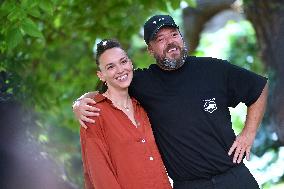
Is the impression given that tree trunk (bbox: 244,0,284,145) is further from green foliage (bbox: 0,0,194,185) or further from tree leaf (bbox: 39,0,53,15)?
tree leaf (bbox: 39,0,53,15)

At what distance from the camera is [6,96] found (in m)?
5.75

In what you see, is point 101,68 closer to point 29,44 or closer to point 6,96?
point 6,96

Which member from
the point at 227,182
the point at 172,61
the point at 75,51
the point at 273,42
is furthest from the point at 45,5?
the point at 75,51

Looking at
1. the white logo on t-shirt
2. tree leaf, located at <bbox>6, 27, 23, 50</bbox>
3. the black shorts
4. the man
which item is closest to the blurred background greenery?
tree leaf, located at <bbox>6, 27, 23, 50</bbox>

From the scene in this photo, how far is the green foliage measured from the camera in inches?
194

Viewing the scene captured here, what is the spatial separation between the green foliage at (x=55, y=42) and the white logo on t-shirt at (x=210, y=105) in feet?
5.01

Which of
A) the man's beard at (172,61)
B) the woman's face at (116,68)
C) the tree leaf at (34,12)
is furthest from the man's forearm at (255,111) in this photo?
the tree leaf at (34,12)

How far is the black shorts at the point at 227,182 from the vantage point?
397 cm

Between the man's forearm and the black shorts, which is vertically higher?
the man's forearm

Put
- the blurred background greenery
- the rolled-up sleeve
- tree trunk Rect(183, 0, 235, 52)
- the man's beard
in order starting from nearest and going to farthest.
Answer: the rolled-up sleeve
the man's beard
the blurred background greenery
tree trunk Rect(183, 0, 235, 52)

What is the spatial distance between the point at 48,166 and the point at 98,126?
88.3 inches

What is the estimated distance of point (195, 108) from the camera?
4000mm

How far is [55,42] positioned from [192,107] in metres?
4.64

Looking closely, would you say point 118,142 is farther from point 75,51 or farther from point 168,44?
point 75,51
